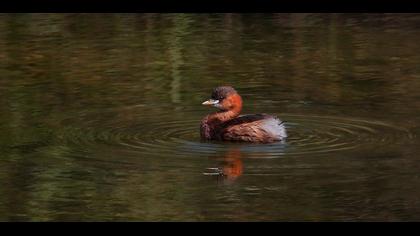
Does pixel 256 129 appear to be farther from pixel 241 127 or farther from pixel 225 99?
pixel 225 99

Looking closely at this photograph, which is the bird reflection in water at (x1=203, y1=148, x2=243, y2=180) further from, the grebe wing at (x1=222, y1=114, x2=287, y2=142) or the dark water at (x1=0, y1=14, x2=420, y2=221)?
the grebe wing at (x1=222, y1=114, x2=287, y2=142)

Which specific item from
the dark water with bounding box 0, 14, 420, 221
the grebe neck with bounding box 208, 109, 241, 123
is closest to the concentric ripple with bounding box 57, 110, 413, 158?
the dark water with bounding box 0, 14, 420, 221

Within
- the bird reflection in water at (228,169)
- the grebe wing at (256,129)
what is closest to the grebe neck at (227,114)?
the grebe wing at (256,129)

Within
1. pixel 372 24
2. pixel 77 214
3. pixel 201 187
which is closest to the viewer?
pixel 77 214

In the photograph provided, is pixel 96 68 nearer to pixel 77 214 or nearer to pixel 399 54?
pixel 399 54

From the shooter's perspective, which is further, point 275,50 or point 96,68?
point 275,50

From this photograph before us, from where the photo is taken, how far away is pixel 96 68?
16297 millimetres

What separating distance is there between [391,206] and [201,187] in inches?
57.8

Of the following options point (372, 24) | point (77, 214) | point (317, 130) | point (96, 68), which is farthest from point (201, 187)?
point (372, 24)

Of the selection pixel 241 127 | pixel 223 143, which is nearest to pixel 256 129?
pixel 241 127

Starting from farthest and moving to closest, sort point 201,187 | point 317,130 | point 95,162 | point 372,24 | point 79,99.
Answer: point 372,24 → point 79,99 → point 317,130 → point 95,162 → point 201,187

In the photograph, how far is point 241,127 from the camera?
12547 mm

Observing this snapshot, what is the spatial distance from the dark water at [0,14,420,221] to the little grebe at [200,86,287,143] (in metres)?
0.12

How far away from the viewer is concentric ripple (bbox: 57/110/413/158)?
39.5 ft
